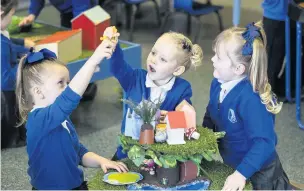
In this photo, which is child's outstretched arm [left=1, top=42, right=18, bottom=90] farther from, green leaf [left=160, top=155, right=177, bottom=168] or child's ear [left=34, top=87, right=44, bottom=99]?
green leaf [left=160, top=155, right=177, bottom=168]

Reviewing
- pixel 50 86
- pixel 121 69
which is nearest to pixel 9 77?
pixel 121 69

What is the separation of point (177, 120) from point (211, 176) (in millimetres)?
250

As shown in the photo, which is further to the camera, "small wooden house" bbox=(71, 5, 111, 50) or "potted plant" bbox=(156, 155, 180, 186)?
"small wooden house" bbox=(71, 5, 111, 50)

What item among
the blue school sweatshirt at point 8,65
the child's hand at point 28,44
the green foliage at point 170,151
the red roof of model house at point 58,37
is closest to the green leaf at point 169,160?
the green foliage at point 170,151

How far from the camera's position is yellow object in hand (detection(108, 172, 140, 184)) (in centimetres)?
217

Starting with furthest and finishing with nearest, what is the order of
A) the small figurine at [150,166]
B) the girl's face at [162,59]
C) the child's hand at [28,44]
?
the child's hand at [28,44]
the girl's face at [162,59]
the small figurine at [150,166]

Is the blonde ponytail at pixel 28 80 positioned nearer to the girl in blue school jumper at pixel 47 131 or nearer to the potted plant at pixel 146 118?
the girl in blue school jumper at pixel 47 131

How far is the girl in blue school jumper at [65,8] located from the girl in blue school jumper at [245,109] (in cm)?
214

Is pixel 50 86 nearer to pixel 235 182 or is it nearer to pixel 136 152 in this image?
pixel 136 152

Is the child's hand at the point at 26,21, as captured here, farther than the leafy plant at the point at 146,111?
Yes

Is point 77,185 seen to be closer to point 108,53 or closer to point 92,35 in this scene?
point 108,53

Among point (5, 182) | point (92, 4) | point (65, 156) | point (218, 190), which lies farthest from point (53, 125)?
point (92, 4)

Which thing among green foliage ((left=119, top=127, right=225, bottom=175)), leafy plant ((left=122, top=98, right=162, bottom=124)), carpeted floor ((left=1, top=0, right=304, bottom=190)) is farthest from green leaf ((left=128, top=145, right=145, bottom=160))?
carpeted floor ((left=1, top=0, right=304, bottom=190))

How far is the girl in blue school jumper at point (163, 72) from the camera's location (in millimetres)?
2557
